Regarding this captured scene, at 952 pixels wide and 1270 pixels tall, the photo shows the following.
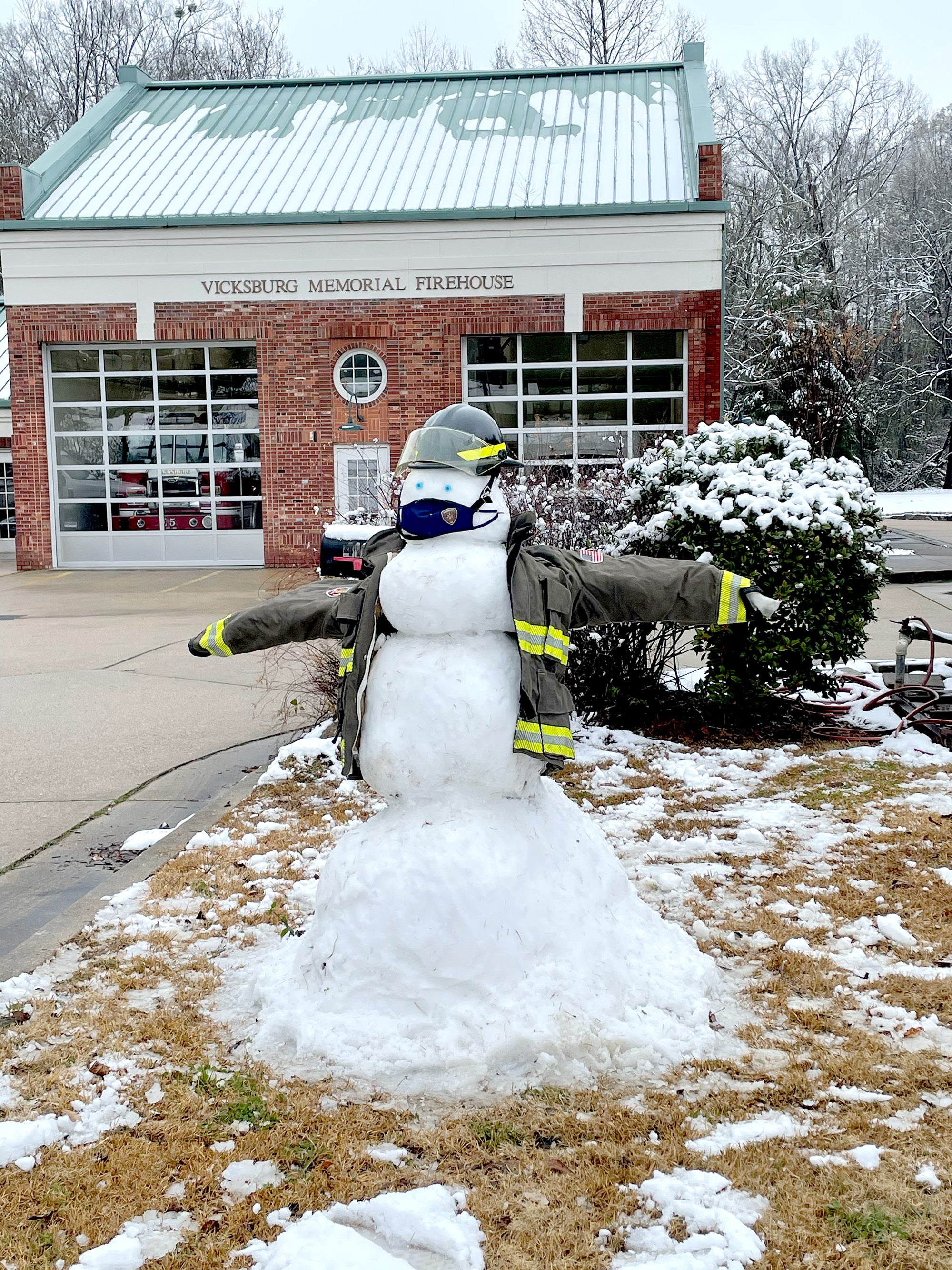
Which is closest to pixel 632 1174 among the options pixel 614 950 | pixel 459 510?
pixel 614 950

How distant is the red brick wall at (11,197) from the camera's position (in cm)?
1931

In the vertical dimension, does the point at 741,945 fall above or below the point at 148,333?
A: below

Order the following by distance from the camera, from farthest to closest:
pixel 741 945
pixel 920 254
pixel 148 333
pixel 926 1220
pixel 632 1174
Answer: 1. pixel 920 254
2. pixel 148 333
3. pixel 741 945
4. pixel 632 1174
5. pixel 926 1220

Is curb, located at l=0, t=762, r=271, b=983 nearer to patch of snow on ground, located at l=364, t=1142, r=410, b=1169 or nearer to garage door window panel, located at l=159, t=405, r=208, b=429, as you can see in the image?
patch of snow on ground, located at l=364, t=1142, r=410, b=1169

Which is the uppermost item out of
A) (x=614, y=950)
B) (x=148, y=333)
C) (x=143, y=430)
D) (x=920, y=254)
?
(x=920, y=254)

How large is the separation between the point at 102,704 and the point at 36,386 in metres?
13.0

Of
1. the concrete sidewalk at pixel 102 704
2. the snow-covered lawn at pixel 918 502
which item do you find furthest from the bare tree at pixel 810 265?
the concrete sidewalk at pixel 102 704

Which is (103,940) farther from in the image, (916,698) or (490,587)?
(916,698)

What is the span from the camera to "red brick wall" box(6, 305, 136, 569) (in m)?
19.7

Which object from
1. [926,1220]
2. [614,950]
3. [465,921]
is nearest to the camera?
[926,1220]

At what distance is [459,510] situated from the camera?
12.4ft

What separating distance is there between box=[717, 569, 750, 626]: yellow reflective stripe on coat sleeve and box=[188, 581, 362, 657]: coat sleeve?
1.21m

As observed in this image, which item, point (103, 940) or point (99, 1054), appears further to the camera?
point (103, 940)

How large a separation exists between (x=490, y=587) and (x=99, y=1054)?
6.24ft
